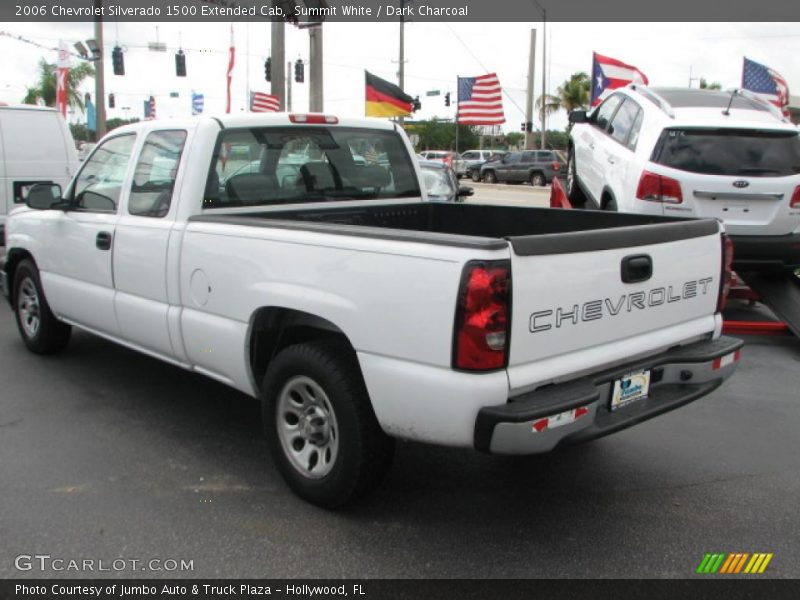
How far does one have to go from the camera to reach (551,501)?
12.5 ft

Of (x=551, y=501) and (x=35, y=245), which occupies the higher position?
(x=35, y=245)

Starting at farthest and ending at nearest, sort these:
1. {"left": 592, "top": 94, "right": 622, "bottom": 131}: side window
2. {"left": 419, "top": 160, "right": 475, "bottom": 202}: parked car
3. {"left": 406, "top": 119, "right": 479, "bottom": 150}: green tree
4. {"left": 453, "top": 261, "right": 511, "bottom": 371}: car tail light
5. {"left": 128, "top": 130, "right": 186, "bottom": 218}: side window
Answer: {"left": 406, "top": 119, "right": 479, "bottom": 150}: green tree
{"left": 419, "top": 160, "right": 475, "bottom": 202}: parked car
{"left": 592, "top": 94, "right": 622, "bottom": 131}: side window
{"left": 128, "top": 130, "right": 186, "bottom": 218}: side window
{"left": 453, "top": 261, "right": 511, "bottom": 371}: car tail light

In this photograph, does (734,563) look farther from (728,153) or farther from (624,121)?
(624,121)

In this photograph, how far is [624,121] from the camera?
8.28 m

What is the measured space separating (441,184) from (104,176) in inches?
273

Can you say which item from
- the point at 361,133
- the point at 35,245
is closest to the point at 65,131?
the point at 35,245

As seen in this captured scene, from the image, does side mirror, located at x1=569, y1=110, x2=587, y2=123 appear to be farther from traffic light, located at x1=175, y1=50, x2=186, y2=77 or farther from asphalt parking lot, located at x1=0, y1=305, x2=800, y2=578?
traffic light, located at x1=175, y1=50, x2=186, y2=77

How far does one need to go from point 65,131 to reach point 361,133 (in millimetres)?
6579

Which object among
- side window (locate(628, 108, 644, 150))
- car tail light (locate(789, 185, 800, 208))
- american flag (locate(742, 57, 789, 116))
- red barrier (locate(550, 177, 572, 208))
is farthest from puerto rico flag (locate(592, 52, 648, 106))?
car tail light (locate(789, 185, 800, 208))

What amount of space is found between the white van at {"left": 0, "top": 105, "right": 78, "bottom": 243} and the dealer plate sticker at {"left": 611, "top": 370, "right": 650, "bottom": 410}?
8539mm

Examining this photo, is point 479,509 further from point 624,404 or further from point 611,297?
point 611,297

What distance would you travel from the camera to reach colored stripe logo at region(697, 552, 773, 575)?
316 centimetres

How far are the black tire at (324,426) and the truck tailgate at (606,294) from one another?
0.76 m
